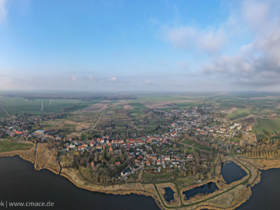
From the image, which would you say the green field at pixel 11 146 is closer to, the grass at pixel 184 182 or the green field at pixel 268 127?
the grass at pixel 184 182

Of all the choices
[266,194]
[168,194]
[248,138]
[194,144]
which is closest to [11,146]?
[168,194]

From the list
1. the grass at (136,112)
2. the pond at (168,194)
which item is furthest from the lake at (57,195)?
the grass at (136,112)

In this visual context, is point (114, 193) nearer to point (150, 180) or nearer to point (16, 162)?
point (150, 180)

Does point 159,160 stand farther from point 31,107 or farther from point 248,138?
point 31,107

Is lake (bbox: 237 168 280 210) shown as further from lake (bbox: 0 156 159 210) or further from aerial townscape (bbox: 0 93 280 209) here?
lake (bbox: 0 156 159 210)

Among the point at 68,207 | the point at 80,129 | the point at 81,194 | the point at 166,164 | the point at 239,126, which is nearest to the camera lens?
the point at 68,207

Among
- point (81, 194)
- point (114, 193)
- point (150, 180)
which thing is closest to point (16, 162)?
point (81, 194)
